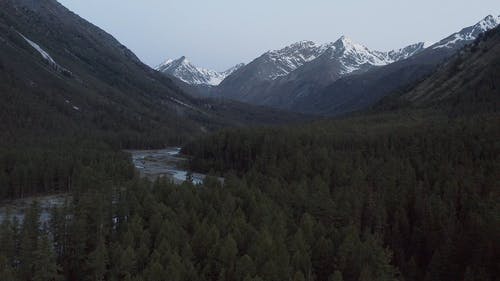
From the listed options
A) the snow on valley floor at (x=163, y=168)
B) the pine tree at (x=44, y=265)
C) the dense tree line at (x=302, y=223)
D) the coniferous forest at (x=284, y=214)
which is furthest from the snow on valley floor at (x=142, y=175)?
the pine tree at (x=44, y=265)

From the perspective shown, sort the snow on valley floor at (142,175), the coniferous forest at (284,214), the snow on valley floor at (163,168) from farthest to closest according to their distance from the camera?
the snow on valley floor at (163,168) < the snow on valley floor at (142,175) < the coniferous forest at (284,214)

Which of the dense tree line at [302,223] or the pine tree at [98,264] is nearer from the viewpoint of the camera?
the pine tree at [98,264]

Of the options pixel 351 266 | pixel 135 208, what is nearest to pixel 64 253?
pixel 135 208

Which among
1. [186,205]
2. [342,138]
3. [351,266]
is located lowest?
[351,266]

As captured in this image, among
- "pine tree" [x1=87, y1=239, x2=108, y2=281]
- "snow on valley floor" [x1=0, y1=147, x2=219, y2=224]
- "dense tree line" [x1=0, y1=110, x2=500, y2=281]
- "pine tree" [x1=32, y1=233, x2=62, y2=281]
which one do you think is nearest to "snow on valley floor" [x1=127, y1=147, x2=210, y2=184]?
"snow on valley floor" [x1=0, y1=147, x2=219, y2=224]

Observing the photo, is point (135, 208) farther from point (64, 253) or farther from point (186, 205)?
point (64, 253)

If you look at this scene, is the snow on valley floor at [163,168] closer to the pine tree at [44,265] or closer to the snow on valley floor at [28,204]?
the snow on valley floor at [28,204]

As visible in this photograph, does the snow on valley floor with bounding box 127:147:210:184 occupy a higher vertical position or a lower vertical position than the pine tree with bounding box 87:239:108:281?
higher

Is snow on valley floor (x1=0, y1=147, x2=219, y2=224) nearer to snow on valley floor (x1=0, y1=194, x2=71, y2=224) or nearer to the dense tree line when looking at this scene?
snow on valley floor (x1=0, y1=194, x2=71, y2=224)

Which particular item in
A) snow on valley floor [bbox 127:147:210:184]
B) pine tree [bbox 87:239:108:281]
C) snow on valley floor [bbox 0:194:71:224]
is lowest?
pine tree [bbox 87:239:108:281]
